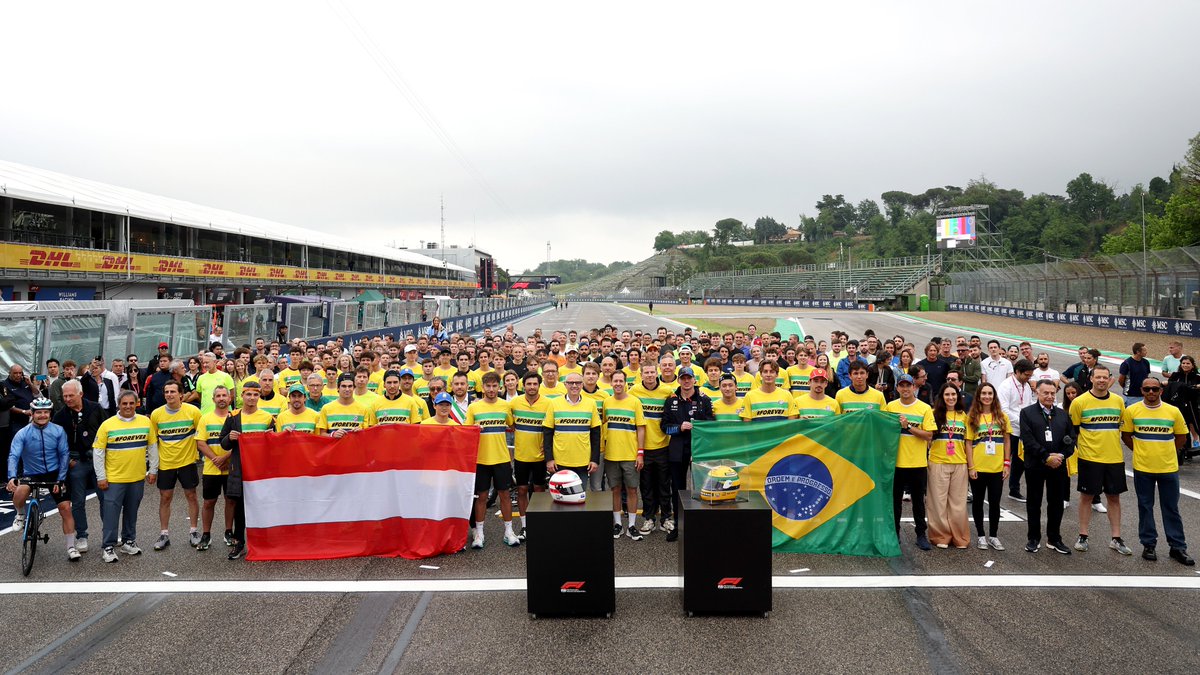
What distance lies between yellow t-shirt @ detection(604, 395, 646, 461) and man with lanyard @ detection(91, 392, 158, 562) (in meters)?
4.82

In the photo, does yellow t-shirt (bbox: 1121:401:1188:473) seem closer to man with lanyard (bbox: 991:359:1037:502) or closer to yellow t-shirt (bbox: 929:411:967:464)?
yellow t-shirt (bbox: 929:411:967:464)

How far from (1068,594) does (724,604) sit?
10.1 ft

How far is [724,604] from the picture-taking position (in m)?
5.70

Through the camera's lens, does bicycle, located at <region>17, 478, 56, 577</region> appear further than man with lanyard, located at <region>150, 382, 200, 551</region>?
No

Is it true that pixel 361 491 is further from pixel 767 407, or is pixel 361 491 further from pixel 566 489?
pixel 767 407

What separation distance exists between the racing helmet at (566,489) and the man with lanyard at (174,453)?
412 centimetres

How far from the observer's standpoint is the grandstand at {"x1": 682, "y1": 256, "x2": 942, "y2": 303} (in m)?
85.7

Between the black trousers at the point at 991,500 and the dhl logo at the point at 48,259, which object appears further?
the dhl logo at the point at 48,259

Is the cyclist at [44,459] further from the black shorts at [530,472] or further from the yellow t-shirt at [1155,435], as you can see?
the yellow t-shirt at [1155,435]

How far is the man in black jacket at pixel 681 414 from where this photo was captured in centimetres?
775

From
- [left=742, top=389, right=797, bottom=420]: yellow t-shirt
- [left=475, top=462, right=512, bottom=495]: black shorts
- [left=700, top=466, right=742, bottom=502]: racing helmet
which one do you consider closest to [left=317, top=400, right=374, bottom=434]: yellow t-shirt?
[left=475, top=462, right=512, bottom=495]: black shorts

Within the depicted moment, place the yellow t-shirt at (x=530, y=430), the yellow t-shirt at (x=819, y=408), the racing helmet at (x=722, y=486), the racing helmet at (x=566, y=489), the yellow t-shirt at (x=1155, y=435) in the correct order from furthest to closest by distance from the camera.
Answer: the yellow t-shirt at (x=819, y=408) → the yellow t-shirt at (x=530, y=430) → the yellow t-shirt at (x=1155, y=435) → the racing helmet at (x=566, y=489) → the racing helmet at (x=722, y=486)

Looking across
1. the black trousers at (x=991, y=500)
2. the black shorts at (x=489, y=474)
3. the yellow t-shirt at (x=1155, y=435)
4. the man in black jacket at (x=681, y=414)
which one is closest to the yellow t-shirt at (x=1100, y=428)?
the yellow t-shirt at (x=1155, y=435)

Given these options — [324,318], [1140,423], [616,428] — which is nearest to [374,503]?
[616,428]
